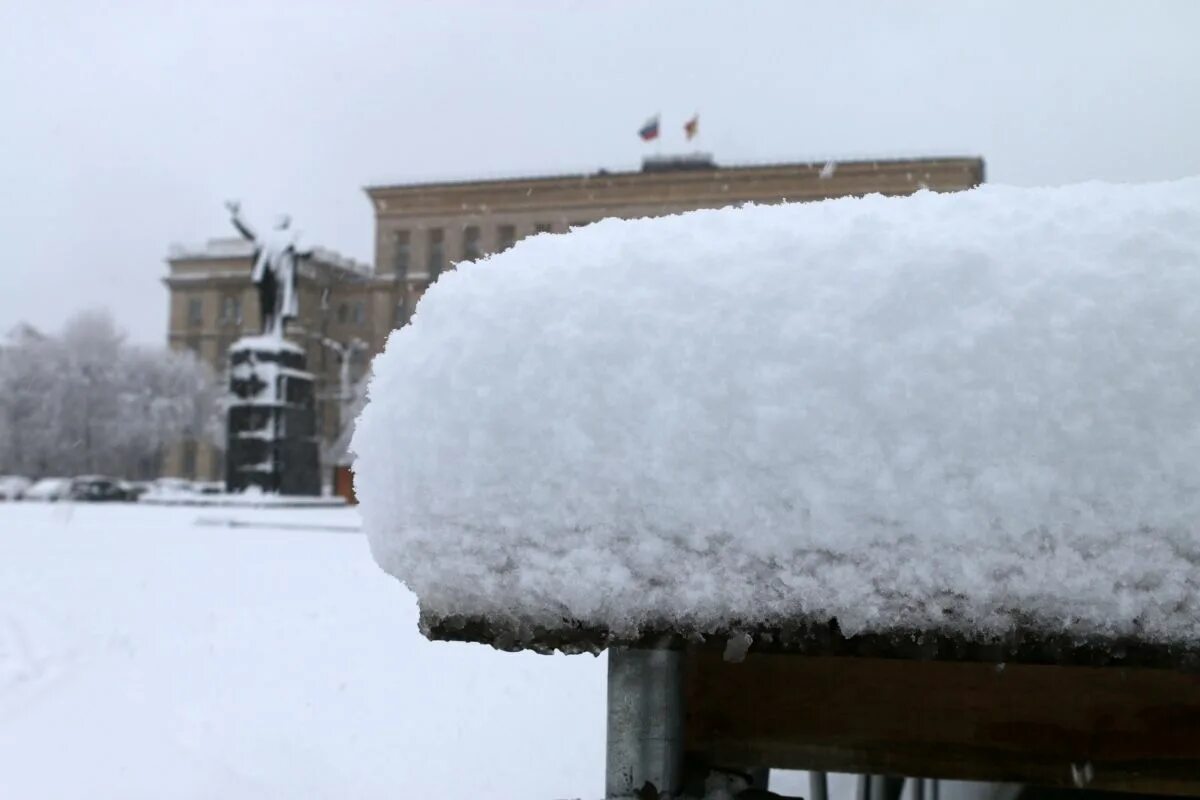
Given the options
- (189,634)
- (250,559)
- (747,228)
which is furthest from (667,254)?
(250,559)

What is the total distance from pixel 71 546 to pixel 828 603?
34.2ft

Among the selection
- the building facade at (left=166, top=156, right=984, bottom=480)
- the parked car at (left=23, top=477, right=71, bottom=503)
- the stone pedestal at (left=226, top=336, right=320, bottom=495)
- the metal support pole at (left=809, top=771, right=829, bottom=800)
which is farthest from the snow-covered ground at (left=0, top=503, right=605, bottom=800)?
the parked car at (left=23, top=477, right=71, bottom=503)

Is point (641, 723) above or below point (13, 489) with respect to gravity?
above

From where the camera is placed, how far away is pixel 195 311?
59.4 m

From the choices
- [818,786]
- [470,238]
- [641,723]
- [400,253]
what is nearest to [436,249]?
[470,238]

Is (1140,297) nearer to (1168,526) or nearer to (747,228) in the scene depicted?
(1168,526)

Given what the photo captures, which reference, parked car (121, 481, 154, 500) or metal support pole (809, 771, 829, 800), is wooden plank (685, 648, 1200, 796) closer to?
metal support pole (809, 771, 829, 800)

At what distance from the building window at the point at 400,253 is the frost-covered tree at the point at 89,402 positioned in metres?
14.1

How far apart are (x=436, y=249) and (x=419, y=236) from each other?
0.92m

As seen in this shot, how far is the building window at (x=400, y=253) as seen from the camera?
155ft

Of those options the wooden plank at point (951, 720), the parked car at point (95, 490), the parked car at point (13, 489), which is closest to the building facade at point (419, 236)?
the parked car at point (95, 490)

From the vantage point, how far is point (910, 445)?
0.73 metres

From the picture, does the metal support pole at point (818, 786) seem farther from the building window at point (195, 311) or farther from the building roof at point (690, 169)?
the building window at point (195, 311)

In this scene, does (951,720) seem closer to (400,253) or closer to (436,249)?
(436,249)
